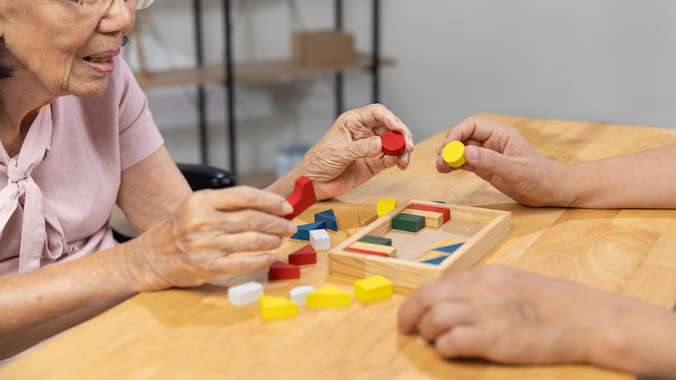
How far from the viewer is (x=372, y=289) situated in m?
0.88

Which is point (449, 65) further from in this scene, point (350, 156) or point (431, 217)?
point (431, 217)

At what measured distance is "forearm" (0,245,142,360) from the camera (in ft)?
3.09

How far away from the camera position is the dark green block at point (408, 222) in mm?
1088

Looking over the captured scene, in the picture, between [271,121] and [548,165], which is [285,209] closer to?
[548,165]

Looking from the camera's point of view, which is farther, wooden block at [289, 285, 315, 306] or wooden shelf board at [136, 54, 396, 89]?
wooden shelf board at [136, 54, 396, 89]

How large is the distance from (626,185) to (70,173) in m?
1.10

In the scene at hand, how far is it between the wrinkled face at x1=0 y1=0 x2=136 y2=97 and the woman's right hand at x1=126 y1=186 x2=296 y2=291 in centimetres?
37

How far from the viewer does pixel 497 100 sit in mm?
3439

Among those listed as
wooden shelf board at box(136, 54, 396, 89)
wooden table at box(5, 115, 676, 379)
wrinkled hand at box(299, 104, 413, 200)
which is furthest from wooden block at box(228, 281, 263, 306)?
wooden shelf board at box(136, 54, 396, 89)

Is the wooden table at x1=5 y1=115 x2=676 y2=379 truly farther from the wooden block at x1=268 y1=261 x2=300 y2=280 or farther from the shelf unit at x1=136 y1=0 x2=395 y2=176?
the shelf unit at x1=136 y1=0 x2=395 y2=176

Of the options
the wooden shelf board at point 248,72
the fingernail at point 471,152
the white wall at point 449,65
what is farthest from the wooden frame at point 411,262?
the wooden shelf board at point 248,72

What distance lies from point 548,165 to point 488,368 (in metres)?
0.59

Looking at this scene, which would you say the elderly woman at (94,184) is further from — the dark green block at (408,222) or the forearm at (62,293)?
the dark green block at (408,222)

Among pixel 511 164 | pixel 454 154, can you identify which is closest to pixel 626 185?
pixel 511 164
